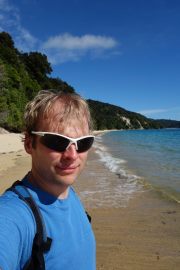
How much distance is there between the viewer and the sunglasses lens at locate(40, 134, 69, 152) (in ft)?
5.71

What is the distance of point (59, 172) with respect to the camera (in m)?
1.77

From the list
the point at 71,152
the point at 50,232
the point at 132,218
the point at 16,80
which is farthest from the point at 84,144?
the point at 16,80

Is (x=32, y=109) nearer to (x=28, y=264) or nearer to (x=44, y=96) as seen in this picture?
(x=44, y=96)

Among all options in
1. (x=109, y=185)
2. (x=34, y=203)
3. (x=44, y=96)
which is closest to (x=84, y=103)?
(x=44, y=96)

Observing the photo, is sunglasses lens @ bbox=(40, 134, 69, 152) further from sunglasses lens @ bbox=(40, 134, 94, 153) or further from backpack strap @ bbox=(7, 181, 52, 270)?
backpack strap @ bbox=(7, 181, 52, 270)

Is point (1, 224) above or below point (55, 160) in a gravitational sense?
below

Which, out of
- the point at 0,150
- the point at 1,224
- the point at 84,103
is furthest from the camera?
the point at 0,150

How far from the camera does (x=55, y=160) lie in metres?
1.76

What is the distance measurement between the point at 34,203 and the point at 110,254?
11.8ft

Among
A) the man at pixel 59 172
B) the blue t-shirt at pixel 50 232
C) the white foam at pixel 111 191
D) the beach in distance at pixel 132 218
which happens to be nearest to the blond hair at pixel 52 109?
the man at pixel 59 172

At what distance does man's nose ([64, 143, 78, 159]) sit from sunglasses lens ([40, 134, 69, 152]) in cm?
3

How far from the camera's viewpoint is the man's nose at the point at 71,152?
1790 millimetres

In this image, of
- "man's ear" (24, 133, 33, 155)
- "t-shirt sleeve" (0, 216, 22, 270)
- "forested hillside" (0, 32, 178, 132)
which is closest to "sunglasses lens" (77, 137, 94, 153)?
"man's ear" (24, 133, 33, 155)

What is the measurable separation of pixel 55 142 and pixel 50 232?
0.43 metres
